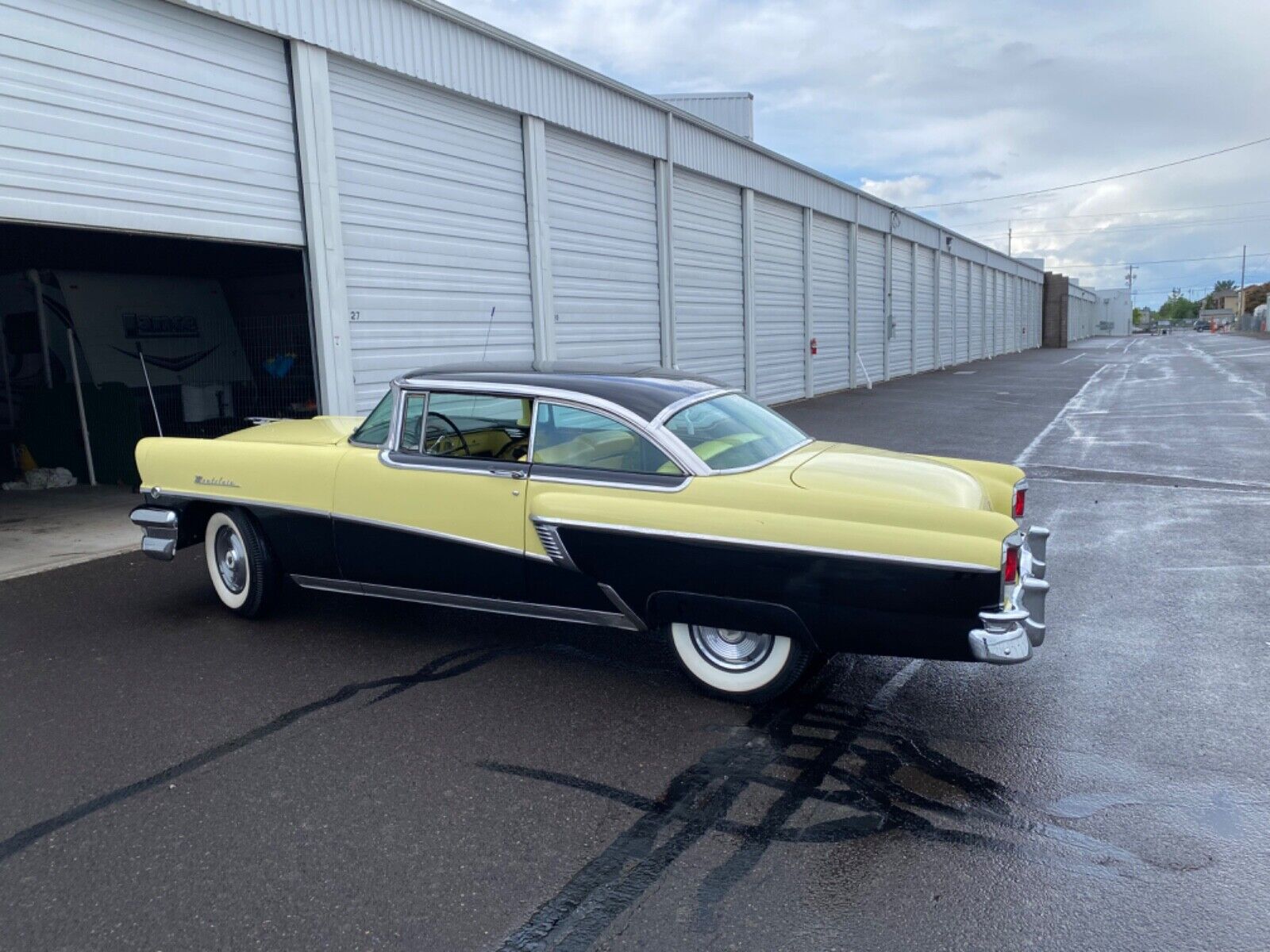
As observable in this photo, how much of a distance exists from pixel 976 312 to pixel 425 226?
3656 centimetres

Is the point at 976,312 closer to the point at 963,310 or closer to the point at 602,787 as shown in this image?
the point at 963,310

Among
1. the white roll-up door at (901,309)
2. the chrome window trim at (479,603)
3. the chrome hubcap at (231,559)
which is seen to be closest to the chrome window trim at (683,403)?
the chrome window trim at (479,603)

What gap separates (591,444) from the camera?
439cm

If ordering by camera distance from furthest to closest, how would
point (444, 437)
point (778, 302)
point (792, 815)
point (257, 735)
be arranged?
point (778, 302), point (444, 437), point (257, 735), point (792, 815)

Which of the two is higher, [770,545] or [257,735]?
[770,545]

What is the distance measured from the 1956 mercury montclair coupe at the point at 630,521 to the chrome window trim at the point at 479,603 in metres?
0.01

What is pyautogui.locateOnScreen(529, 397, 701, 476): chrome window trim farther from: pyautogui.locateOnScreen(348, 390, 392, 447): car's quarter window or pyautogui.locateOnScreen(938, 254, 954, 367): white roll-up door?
pyautogui.locateOnScreen(938, 254, 954, 367): white roll-up door

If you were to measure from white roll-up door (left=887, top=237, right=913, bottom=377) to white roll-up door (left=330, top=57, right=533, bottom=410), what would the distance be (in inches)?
750

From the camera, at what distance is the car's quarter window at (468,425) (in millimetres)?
4688

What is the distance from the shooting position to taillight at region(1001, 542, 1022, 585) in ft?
11.9

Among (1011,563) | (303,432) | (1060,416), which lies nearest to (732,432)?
(1011,563)

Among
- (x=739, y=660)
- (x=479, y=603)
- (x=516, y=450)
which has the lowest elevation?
(x=739, y=660)

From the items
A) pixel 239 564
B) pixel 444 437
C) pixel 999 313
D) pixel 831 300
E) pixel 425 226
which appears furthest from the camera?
pixel 999 313

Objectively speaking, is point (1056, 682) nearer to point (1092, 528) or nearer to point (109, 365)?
point (1092, 528)
